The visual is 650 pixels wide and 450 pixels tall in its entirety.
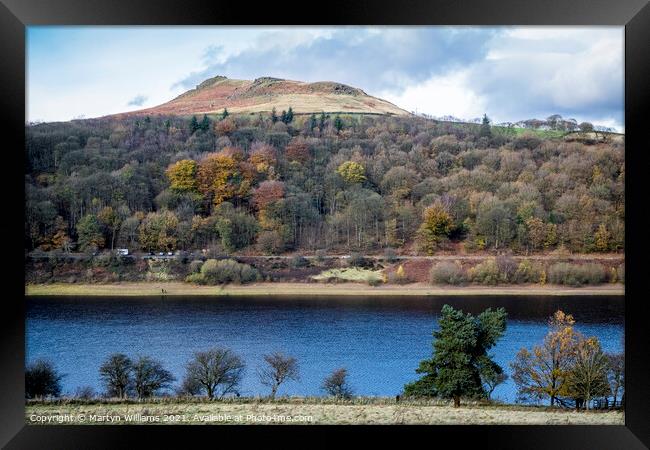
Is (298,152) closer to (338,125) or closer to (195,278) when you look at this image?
(338,125)

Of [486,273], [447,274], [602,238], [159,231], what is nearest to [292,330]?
[447,274]

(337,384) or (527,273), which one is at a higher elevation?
(527,273)

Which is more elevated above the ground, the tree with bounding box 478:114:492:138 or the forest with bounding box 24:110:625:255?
the tree with bounding box 478:114:492:138

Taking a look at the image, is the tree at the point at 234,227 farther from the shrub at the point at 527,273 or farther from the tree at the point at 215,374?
the shrub at the point at 527,273

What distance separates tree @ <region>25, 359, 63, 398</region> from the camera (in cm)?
763

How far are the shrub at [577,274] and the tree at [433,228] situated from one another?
231 cm

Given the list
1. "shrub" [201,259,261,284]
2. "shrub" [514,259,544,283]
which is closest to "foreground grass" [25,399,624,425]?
"shrub" [201,259,261,284]

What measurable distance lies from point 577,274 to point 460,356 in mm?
7915

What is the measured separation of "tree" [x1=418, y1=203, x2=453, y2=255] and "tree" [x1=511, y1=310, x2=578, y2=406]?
581 cm

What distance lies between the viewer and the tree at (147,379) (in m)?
7.97

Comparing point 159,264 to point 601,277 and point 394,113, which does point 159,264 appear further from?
point 601,277

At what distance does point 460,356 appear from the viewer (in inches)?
250

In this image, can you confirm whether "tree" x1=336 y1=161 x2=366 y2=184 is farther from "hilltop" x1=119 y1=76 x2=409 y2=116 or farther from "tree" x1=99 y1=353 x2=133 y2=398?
"tree" x1=99 y1=353 x2=133 y2=398

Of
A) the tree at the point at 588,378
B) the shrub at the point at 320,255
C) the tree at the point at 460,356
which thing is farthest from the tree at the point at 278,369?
the shrub at the point at 320,255
